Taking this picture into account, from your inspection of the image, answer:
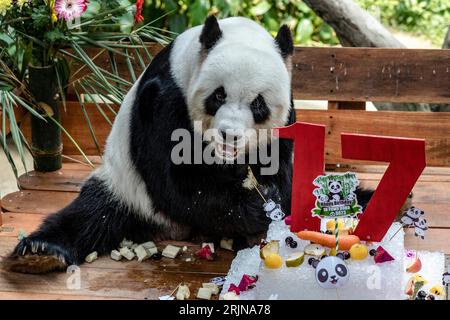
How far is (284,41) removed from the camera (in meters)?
2.59

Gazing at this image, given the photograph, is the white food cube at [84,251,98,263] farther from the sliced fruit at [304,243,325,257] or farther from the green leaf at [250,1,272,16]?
the green leaf at [250,1,272,16]

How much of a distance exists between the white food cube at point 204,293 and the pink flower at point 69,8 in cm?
131

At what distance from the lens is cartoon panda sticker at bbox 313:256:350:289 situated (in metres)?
2.26

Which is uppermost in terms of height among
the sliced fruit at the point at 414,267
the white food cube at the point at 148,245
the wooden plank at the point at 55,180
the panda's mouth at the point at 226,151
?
the panda's mouth at the point at 226,151

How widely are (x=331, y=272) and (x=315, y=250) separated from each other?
0.57ft

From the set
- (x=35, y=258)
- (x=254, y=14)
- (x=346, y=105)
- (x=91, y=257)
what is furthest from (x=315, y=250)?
(x=254, y=14)

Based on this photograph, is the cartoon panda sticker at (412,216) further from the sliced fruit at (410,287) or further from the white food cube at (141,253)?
the white food cube at (141,253)

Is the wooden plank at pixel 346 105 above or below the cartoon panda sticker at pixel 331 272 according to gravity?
above

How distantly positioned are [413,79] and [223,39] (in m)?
1.42

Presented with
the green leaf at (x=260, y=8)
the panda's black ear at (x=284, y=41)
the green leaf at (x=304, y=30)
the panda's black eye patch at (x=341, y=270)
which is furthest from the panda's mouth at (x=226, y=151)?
the green leaf at (x=304, y=30)


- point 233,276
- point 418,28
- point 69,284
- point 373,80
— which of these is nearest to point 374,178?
point 373,80

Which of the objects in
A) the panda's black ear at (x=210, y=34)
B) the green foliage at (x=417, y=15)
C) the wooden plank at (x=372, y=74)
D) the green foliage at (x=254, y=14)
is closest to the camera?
the panda's black ear at (x=210, y=34)

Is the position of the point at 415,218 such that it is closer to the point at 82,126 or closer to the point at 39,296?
the point at 39,296

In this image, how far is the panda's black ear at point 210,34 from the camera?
2.47 metres
